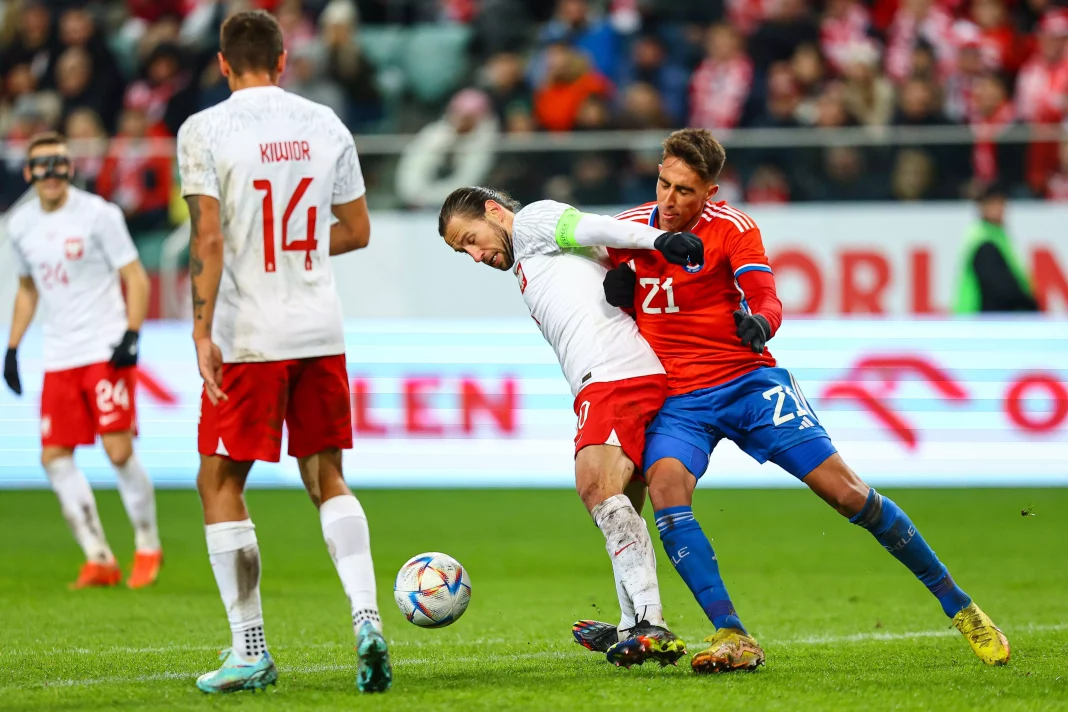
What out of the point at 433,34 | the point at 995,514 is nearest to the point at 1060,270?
the point at 995,514

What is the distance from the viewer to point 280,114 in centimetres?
516

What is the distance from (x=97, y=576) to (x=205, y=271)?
4.13m

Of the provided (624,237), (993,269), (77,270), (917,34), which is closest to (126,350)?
(77,270)

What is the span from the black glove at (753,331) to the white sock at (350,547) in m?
1.47

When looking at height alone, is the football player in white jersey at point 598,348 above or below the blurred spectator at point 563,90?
below

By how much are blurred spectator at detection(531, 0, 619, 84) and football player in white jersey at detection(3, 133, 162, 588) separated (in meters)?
7.12

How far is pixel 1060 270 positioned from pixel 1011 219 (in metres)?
0.60

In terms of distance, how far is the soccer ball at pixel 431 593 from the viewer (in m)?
5.66

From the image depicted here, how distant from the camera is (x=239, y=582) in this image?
5133 mm

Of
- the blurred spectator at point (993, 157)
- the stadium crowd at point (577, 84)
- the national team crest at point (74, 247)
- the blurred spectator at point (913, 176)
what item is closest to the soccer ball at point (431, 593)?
the national team crest at point (74, 247)

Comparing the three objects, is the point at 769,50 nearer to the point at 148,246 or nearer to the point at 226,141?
the point at 148,246

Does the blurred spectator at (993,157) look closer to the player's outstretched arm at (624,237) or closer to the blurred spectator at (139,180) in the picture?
the blurred spectator at (139,180)

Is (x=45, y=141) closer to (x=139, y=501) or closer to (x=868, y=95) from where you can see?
(x=139, y=501)

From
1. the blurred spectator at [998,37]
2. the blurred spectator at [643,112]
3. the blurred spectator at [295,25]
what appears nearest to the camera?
the blurred spectator at [643,112]
